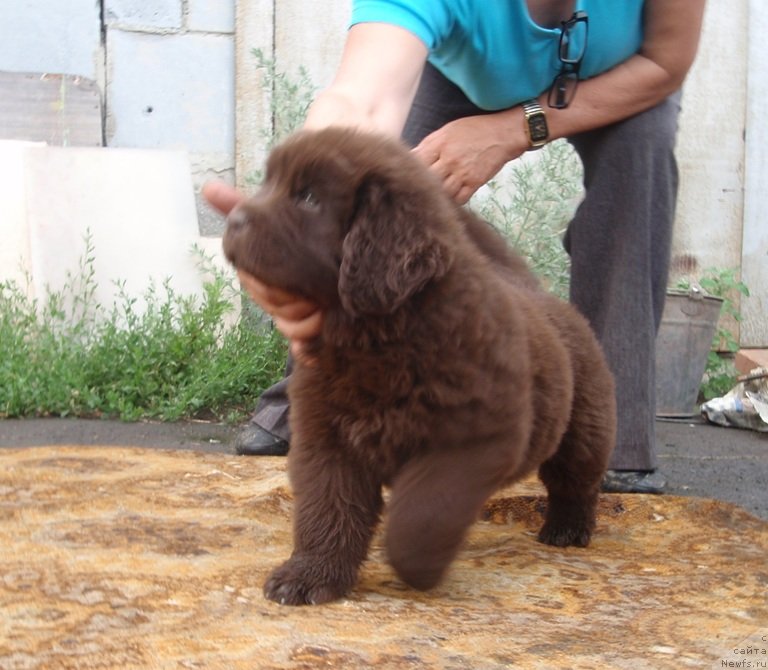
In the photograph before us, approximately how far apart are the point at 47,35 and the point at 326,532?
14.4 ft

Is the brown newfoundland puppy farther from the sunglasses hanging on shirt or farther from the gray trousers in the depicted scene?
the gray trousers

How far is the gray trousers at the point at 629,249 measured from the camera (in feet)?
11.2

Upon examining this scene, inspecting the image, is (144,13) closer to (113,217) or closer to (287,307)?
(113,217)

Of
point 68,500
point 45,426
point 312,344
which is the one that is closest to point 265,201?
point 312,344

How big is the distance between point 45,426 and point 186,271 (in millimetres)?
1276

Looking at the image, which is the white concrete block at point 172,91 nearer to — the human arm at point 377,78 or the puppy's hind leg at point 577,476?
the human arm at point 377,78

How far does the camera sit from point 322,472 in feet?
7.41

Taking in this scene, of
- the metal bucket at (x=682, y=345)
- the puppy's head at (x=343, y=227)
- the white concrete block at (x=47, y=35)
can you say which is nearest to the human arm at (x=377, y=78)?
the puppy's head at (x=343, y=227)

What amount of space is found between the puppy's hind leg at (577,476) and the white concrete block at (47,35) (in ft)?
13.1

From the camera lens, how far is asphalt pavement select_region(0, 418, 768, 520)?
13.6 ft

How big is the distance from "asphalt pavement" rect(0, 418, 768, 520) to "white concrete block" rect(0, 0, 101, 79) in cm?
209

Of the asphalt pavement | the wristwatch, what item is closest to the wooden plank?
the asphalt pavement

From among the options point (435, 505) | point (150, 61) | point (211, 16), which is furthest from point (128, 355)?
point (435, 505)

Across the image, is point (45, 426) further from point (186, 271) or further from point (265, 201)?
point (265, 201)
